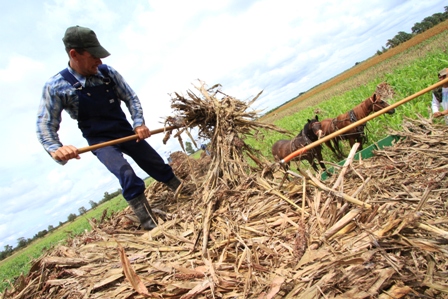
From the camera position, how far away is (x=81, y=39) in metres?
2.85

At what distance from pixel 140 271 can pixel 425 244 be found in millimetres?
1942

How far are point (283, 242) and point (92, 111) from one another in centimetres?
268

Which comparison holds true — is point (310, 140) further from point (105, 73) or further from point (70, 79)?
point (70, 79)

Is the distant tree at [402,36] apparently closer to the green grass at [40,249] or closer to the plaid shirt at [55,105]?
the green grass at [40,249]

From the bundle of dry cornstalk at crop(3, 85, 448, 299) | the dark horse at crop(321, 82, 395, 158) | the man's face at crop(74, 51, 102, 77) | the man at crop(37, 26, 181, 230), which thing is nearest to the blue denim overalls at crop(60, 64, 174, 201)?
the man at crop(37, 26, 181, 230)

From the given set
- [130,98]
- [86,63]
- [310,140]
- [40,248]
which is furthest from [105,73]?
[40,248]

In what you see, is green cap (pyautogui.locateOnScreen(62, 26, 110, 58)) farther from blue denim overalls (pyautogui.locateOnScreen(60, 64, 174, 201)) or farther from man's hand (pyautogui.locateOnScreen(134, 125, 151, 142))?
man's hand (pyautogui.locateOnScreen(134, 125, 151, 142))

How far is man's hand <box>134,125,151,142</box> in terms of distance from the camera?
10.8ft

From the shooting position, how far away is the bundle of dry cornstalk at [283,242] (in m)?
1.43

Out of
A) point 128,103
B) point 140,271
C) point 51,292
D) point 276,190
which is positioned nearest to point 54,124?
point 128,103

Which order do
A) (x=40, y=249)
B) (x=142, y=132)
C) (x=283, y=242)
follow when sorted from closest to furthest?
(x=283, y=242) < (x=142, y=132) < (x=40, y=249)

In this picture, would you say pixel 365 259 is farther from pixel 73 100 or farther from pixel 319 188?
pixel 73 100

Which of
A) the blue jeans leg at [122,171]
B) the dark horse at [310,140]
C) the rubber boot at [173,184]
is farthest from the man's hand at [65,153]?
the dark horse at [310,140]

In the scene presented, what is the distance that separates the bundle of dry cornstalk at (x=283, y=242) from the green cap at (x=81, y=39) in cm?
180
